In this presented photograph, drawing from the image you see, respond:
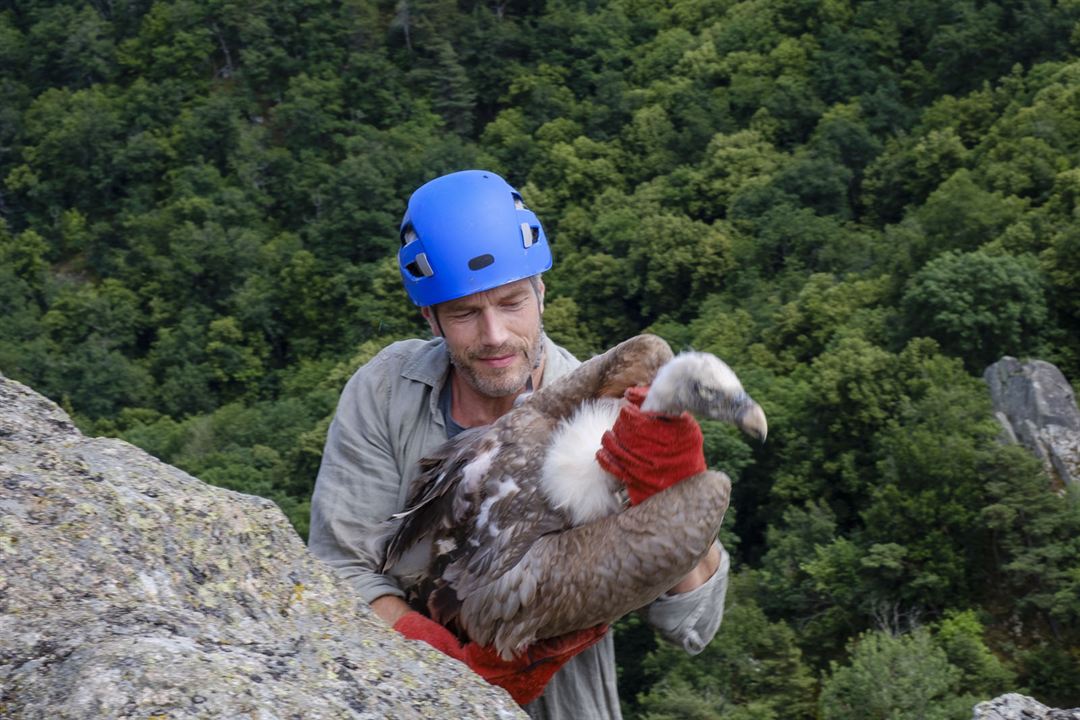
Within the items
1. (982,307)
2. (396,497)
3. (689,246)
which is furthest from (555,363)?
(689,246)

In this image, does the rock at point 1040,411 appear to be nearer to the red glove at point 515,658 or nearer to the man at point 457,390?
the man at point 457,390

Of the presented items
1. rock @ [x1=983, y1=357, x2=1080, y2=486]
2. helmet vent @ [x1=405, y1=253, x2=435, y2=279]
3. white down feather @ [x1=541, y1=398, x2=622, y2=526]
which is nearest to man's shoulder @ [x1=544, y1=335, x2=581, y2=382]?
helmet vent @ [x1=405, y1=253, x2=435, y2=279]

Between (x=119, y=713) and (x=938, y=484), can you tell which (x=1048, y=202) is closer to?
(x=938, y=484)

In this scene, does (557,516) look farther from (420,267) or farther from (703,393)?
(420,267)

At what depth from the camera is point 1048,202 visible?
5675 centimetres

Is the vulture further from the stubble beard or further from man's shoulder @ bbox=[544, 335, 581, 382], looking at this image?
man's shoulder @ bbox=[544, 335, 581, 382]

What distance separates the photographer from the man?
15.7 feet

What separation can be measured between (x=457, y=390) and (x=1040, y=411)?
39282 millimetres

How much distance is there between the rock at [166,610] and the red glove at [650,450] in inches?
41.0

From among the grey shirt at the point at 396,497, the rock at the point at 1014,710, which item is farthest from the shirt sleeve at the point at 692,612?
the rock at the point at 1014,710

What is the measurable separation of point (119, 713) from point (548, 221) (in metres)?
85.2

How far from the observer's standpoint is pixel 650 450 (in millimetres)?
4176

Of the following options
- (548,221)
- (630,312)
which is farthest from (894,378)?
(548,221)

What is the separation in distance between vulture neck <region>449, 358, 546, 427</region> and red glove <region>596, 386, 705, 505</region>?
1052 millimetres
